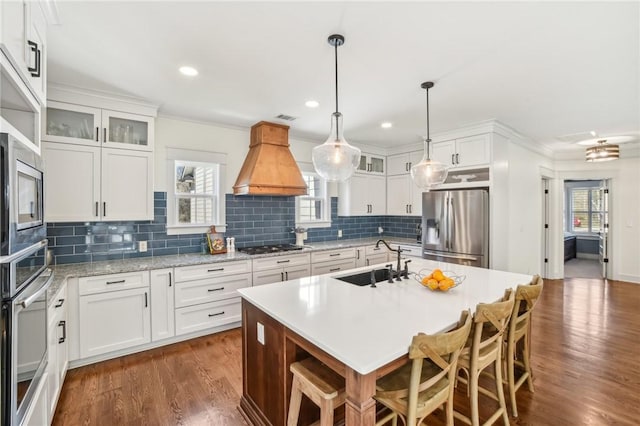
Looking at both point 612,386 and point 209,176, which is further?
point 209,176

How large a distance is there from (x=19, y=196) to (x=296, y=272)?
10.0ft

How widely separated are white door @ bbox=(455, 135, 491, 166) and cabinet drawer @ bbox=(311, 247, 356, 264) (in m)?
2.00

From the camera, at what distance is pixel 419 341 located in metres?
1.30

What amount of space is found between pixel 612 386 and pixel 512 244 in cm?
226

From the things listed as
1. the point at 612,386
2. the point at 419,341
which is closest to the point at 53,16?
the point at 419,341

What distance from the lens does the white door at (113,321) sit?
2.71 m

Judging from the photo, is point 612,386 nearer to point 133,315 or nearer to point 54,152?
point 133,315

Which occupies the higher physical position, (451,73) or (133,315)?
(451,73)

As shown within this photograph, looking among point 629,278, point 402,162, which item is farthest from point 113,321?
point 629,278

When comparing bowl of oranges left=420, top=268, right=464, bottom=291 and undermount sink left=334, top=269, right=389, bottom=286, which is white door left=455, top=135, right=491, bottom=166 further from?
bowl of oranges left=420, top=268, right=464, bottom=291

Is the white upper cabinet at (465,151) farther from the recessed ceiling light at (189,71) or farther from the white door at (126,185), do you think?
the white door at (126,185)

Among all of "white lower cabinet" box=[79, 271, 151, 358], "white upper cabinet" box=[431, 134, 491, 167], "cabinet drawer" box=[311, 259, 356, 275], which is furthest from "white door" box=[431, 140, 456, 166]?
"white lower cabinet" box=[79, 271, 151, 358]

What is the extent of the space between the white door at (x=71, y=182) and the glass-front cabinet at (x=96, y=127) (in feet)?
0.34

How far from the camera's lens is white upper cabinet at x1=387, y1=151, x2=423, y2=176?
5.16 m
